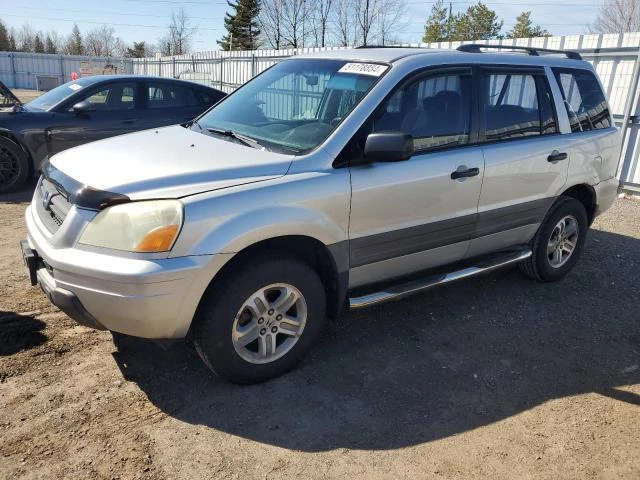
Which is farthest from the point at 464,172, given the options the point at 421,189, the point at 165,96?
the point at 165,96

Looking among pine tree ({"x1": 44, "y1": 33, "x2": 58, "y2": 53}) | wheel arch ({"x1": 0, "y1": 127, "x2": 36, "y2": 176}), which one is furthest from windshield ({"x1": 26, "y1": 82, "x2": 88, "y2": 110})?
pine tree ({"x1": 44, "y1": 33, "x2": 58, "y2": 53})

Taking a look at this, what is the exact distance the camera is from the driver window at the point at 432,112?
3516 mm

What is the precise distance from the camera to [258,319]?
→ 10.1 ft

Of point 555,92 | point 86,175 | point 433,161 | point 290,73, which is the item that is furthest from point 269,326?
point 555,92

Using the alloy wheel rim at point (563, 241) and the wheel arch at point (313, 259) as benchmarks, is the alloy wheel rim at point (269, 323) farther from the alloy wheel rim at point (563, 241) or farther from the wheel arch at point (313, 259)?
the alloy wheel rim at point (563, 241)

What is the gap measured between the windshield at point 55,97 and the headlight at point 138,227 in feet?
19.0

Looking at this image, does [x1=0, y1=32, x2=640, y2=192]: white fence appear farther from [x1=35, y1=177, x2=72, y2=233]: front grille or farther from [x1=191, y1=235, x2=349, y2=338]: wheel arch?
[x1=35, y1=177, x2=72, y2=233]: front grille

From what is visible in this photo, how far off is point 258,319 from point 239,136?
1.26 metres

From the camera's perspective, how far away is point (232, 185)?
2875 millimetres

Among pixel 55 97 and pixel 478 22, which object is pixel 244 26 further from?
pixel 55 97

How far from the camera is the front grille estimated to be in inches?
119

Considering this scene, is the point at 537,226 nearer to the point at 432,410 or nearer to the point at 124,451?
the point at 432,410

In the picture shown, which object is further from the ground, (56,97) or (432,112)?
(432,112)

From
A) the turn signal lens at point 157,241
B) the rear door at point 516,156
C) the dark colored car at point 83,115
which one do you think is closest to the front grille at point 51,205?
the turn signal lens at point 157,241
